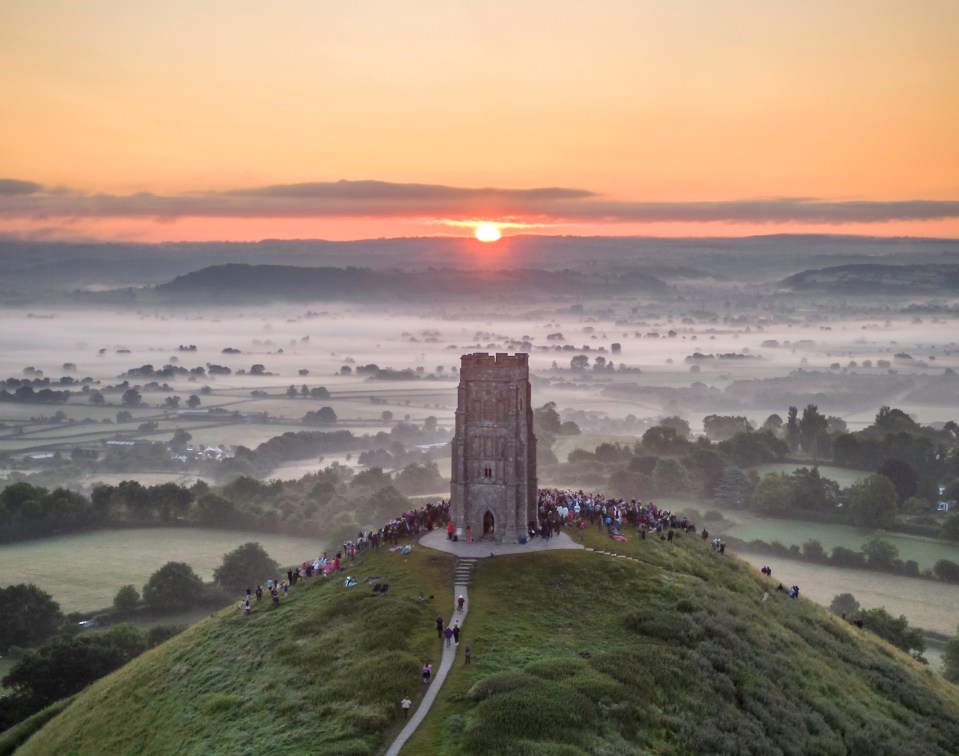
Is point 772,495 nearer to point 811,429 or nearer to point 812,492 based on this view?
point 812,492

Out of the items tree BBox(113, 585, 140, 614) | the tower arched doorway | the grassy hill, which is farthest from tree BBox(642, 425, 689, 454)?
the tower arched doorway

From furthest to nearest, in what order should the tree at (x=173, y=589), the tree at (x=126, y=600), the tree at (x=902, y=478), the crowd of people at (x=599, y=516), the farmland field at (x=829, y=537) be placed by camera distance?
the tree at (x=902, y=478), the farmland field at (x=829, y=537), the tree at (x=173, y=589), the tree at (x=126, y=600), the crowd of people at (x=599, y=516)

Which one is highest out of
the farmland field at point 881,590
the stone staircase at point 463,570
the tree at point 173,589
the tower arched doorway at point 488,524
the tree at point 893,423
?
the tower arched doorway at point 488,524

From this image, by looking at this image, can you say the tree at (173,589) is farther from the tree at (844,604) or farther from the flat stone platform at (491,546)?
the tree at (844,604)

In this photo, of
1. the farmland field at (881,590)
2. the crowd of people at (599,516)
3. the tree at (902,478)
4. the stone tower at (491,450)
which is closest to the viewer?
the stone tower at (491,450)

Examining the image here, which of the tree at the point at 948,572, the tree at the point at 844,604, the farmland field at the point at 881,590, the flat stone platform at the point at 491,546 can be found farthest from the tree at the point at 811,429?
the flat stone platform at the point at 491,546

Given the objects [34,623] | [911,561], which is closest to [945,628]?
[911,561]

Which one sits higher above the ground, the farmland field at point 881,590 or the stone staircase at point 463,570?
the stone staircase at point 463,570

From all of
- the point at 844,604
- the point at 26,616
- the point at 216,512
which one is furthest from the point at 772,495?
the point at 26,616
